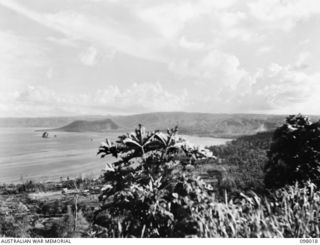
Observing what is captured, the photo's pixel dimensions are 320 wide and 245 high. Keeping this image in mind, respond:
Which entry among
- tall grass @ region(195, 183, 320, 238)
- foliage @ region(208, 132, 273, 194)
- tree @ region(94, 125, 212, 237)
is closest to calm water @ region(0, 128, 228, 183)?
foliage @ region(208, 132, 273, 194)

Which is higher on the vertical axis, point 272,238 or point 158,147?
point 158,147

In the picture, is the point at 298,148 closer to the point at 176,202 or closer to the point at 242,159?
the point at 176,202

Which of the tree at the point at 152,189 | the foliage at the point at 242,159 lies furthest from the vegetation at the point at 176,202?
the foliage at the point at 242,159

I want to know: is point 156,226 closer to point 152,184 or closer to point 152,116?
point 152,184

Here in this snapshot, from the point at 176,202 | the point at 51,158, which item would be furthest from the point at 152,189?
the point at 51,158

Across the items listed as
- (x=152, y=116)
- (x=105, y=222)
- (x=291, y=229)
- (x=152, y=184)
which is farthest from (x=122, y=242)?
(x=152, y=116)

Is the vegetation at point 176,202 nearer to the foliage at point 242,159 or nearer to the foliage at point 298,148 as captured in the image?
the foliage at point 298,148
